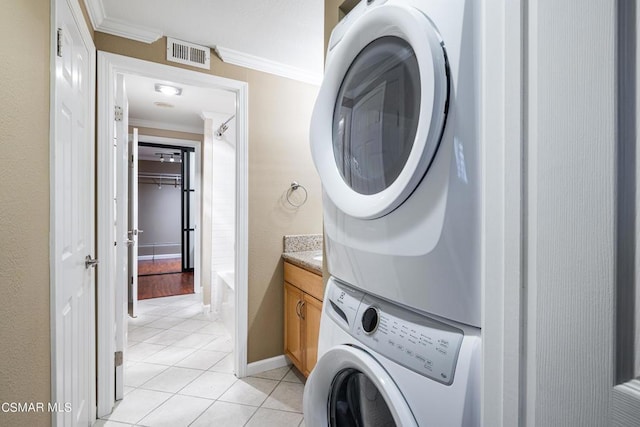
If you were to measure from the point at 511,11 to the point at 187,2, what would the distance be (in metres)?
1.79

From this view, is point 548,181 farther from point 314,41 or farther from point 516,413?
point 314,41

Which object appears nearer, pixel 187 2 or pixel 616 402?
pixel 616 402

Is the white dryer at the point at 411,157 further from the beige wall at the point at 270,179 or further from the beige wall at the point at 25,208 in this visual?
the beige wall at the point at 270,179

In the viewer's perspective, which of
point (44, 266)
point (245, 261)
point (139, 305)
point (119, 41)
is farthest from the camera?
point (139, 305)

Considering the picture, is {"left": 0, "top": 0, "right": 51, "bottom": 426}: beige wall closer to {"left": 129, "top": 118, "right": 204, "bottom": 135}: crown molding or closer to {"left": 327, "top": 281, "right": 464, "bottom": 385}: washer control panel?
{"left": 327, "top": 281, "right": 464, "bottom": 385}: washer control panel

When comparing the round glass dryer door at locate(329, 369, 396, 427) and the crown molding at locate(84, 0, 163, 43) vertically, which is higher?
the crown molding at locate(84, 0, 163, 43)

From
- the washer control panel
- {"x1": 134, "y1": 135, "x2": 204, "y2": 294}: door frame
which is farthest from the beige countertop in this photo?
{"x1": 134, "y1": 135, "x2": 204, "y2": 294}: door frame

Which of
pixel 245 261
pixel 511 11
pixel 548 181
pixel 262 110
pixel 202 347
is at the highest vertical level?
pixel 262 110

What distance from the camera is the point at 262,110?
233 centimetres

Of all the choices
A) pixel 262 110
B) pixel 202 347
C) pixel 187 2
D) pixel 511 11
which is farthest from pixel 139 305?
pixel 511 11

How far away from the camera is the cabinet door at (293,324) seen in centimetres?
216

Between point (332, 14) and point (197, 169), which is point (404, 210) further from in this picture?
point (197, 169)

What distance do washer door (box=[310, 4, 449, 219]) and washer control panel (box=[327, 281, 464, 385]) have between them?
23 cm

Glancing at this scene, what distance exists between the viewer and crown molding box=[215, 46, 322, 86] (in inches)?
86.1
